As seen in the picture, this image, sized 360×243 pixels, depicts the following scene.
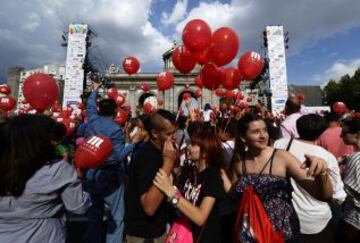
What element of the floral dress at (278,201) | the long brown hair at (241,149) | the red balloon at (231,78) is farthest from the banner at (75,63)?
the floral dress at (278,201)

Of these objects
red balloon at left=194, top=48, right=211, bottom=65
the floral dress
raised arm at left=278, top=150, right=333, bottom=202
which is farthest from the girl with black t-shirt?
red balloon at left=194, top=48, right=211, bottom=65

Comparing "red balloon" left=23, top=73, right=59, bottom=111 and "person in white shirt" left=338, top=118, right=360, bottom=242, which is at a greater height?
"red balloon" left=23, top=73, right=59, bottom=111

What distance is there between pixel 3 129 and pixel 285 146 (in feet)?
7.16

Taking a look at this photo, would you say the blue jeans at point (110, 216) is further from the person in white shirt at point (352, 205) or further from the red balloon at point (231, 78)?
the red balloon at point (231, 78)

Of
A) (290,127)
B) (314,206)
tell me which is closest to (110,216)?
(314,206)

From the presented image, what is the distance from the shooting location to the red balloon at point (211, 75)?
17.5 ft

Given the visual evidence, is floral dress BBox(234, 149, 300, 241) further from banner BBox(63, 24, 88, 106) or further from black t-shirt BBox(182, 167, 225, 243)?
banner BBox(63, 24, 88, 106)

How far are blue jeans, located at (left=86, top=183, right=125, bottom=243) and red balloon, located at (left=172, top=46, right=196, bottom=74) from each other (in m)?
2.86

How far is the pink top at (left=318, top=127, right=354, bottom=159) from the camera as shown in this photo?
12.3 feet

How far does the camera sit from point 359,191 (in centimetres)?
234

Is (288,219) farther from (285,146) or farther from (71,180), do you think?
(71,180)

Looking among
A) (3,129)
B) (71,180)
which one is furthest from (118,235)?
(3,129)

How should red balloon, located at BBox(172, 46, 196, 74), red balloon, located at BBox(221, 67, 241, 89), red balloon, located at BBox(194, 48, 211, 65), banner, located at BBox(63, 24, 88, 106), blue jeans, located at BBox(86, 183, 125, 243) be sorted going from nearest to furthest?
1. blue jeans, located at BBox(86, 183, 125, 243)
2. red balloon, located at BBox(194, 48, 211, 65)
3. red balloon, located at BBox(172, 46, 196, 74)
4. red balloon, located at BBox(221, 67, 241, 89)
5. banner, located at BBox(63, 24, 88, 106)

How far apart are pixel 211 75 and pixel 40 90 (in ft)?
9.85
